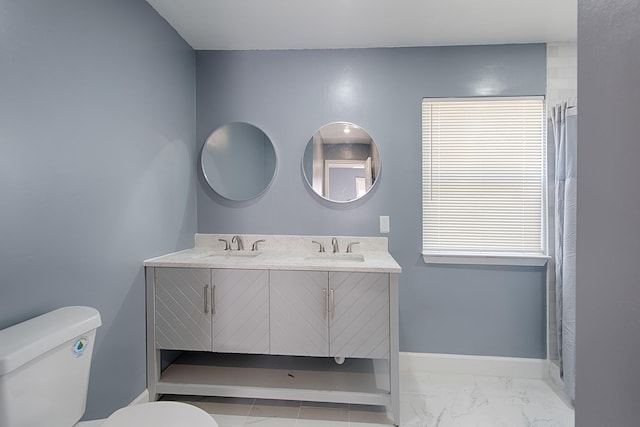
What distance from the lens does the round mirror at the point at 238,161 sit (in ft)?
7.59

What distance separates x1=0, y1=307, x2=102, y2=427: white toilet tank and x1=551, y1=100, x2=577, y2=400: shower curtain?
2.58 metres

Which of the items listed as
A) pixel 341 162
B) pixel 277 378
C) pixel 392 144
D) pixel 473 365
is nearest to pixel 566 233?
pixel 473 365

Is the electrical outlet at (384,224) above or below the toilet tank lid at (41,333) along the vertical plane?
above

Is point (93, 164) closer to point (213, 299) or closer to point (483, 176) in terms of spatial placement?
point (213, 299)

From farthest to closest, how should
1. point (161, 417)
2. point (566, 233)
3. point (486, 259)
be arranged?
point (486, 259), point (566, 233), point (161, 417)

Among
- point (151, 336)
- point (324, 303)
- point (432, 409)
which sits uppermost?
point (324, 303)

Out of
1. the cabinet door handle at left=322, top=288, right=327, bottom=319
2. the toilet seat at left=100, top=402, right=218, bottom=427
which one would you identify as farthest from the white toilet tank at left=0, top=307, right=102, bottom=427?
the cabinet door handle at left=322, top=288, right=327, bottom=319

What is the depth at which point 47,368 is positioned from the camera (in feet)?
3.19

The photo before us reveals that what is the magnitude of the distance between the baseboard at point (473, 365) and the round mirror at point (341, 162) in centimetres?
133

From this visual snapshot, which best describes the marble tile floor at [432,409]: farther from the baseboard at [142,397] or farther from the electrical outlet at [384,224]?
the electrical outlet at [384,224]

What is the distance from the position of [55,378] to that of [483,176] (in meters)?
2.63

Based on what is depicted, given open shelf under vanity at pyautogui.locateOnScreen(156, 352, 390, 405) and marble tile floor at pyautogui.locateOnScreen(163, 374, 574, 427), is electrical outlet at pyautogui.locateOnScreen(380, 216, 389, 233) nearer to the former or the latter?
open shelf under vanity at pyautogui.locateOnScreen(156, 352, 390, 405)

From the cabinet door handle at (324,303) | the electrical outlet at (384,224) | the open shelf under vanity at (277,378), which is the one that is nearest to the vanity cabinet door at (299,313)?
the cabinet door handle at (324,303)

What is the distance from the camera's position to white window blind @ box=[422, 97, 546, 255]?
222 cm
